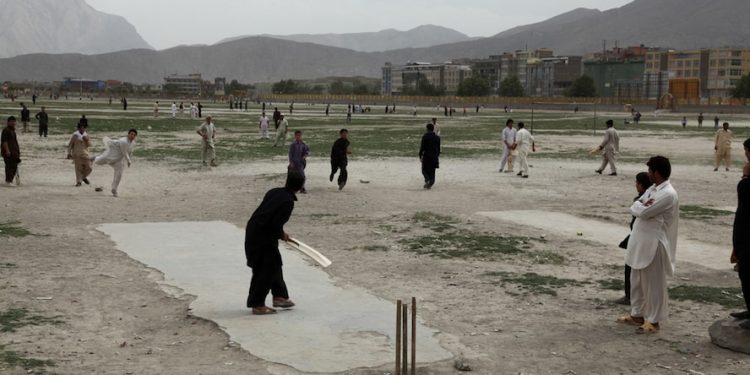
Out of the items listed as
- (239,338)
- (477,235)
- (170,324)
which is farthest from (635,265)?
(477,235)

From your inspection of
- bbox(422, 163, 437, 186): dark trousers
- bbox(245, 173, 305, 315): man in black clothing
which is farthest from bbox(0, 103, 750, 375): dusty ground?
bbox(245, 173, 305, 315): man in black clothing

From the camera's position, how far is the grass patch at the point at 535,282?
9656mm

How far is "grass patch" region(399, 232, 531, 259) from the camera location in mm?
11859

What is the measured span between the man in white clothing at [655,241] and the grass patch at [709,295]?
1.52 meters

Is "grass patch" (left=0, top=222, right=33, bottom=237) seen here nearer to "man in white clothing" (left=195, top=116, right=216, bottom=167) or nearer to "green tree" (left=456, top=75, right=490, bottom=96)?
"man in white clothing" (left=195, top=116, right=216, bottom=167)

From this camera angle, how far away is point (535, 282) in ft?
33.0

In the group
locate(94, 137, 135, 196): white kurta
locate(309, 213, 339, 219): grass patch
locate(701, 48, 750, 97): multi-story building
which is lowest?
locate(309, 213, 339, 219): grass patch

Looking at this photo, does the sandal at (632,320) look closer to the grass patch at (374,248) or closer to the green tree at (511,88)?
the grass patch at (374,248)

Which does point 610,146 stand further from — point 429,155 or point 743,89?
point 743,89

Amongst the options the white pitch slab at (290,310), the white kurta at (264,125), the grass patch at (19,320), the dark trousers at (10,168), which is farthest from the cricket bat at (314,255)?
the white kurta at (264,125)

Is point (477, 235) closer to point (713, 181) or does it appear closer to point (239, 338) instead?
point (239, 338)

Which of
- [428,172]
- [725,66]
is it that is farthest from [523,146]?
[725,66]

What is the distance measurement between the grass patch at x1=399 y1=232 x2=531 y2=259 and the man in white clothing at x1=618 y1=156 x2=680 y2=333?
3865mm

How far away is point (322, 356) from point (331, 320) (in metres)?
1.15
